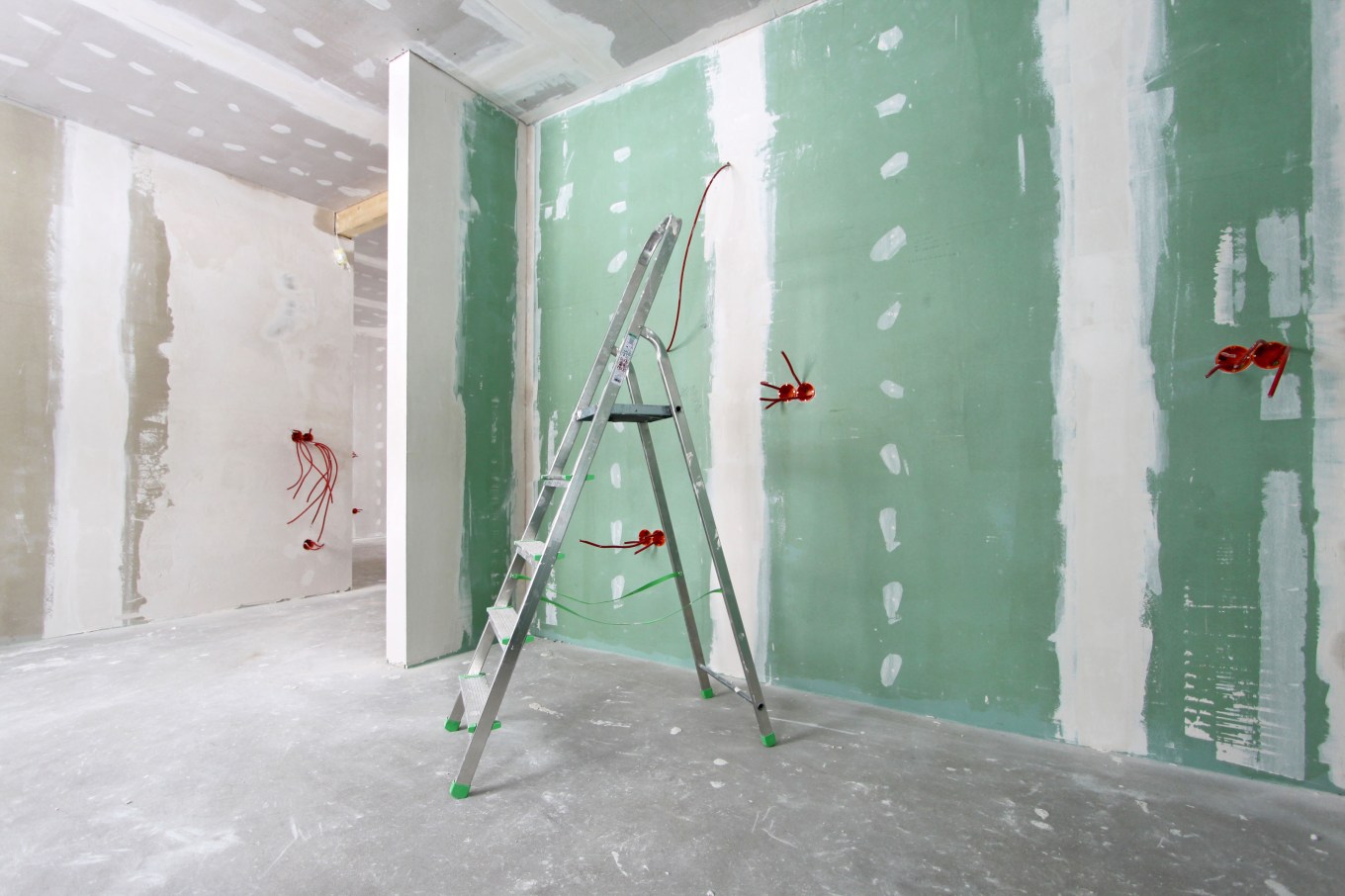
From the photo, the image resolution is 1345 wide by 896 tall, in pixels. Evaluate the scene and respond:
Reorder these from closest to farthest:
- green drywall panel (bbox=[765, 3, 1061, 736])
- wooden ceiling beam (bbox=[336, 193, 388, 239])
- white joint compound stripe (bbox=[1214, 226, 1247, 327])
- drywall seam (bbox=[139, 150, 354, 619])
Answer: white joint compound stripe (bbox=[1214, 226, 1247, 327]) → green drywall panel (bbox=[765, 3, 1061, 736]) → drywall seam (bbox=[139, 150, 354, 619]) → wooden ceiling beam (bbox=[336, 193, 388, 239])

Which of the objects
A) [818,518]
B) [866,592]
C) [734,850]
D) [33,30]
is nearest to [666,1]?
[818,518]

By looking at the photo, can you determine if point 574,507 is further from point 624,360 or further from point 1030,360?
point 1030,360

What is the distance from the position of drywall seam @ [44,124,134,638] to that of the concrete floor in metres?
0.91

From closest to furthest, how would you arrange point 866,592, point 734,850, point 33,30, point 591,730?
point 734,850, point 591,730, point 866,592, point 33,30

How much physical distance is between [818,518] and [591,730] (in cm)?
104

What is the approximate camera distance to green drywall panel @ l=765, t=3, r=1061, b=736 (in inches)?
73.3

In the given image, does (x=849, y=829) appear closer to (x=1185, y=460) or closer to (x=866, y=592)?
(x=866, y=592)

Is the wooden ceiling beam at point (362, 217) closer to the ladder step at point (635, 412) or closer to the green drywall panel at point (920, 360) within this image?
the green drywall panel at point (920, 360)

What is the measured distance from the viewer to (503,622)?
169cm

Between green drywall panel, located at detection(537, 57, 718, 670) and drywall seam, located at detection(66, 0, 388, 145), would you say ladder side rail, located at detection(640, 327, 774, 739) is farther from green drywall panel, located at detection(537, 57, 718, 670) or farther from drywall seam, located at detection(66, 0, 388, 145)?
drywall seam, located at detection(66, 0, 388, 145)

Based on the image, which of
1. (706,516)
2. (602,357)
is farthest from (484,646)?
(602,357)

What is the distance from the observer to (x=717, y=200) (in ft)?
7.91

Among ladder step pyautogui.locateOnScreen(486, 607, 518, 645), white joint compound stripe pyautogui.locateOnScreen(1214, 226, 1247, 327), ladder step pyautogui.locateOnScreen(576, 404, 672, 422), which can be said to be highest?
white joint compound stripe pyautogui.locateOnScreen(1214, 226, 1247, 327)

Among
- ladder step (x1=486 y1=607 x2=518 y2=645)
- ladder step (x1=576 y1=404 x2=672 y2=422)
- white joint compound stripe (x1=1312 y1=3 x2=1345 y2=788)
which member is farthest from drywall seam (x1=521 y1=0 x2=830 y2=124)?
ladder step (x1=486 y1=607 x2=518 y2=645)
